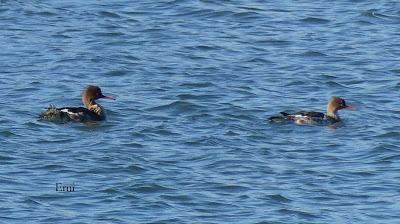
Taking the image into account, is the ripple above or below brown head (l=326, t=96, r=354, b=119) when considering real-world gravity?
below

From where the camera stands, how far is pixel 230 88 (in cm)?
2423

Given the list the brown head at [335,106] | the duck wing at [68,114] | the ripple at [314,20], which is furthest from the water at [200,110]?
the brown head at [335,106]

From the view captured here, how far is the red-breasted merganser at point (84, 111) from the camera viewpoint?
21.6 m

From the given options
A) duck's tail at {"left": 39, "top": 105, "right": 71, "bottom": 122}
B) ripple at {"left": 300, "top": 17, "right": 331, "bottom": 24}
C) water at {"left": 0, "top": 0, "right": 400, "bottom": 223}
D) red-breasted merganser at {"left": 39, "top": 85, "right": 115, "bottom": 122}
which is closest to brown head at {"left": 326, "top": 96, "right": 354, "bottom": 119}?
water at {"left": 0, "top": 0, "right": 400, "bottom": 223}

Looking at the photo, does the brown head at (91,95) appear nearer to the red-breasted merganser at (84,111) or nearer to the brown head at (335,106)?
the red-breasted merganser at (84,111)

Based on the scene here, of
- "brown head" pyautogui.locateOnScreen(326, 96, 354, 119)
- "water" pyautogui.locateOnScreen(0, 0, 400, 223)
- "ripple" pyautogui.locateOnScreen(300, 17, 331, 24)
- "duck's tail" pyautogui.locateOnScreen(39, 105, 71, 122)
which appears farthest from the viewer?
"ripple" pyautogui.locateOnScreen(300, 17, 331, 24)

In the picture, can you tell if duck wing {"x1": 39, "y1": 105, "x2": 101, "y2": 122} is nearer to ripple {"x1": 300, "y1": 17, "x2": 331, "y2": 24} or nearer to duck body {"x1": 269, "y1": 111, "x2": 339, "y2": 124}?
duck body {"x1": 269, "y1": 111, "x2": 339, "y2": 124}

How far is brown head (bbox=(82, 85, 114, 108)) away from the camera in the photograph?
22.8 metres

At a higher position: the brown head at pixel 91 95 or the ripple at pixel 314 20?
the brown head at pixel 91 95

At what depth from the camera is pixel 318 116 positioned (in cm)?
2197

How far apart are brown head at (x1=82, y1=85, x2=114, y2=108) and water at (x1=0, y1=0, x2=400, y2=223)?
330 millimetres

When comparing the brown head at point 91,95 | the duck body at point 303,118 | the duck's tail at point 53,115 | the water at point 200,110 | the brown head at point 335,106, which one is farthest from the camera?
the brown head at point 91,95

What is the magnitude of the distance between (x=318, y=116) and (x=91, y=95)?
3465mm

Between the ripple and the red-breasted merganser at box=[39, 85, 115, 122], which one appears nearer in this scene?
the red-breasted merganser at box=[39, 85, 115, 122]
